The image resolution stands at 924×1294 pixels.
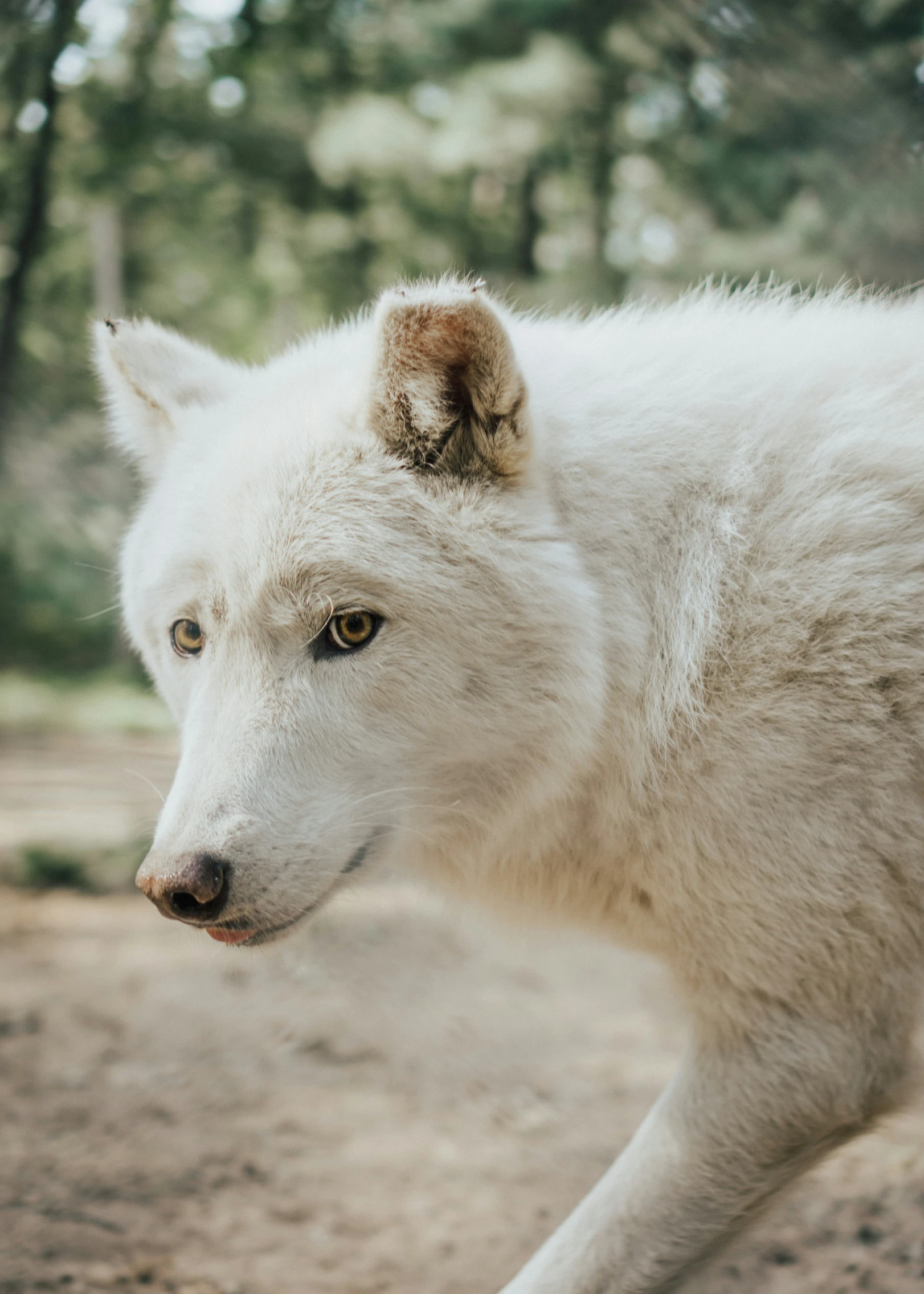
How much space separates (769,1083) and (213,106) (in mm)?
10970

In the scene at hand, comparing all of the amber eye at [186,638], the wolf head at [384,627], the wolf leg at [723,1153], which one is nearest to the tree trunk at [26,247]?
the amber eye at [186,638]

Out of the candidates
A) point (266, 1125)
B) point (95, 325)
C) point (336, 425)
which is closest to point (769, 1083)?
point (336, 425)

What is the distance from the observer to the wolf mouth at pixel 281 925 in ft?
6.55

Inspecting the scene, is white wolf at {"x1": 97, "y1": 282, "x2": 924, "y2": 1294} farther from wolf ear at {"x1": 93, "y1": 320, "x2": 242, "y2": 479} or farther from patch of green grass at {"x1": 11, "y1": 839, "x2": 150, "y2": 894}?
patch of green grass at {"x1": 11, "y1": 839, "x2": 150, "y2": 894}

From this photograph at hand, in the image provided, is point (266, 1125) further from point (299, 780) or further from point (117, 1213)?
point (299, 780)

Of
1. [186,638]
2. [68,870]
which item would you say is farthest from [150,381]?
[68,870]

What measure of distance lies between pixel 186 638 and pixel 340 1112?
90.0 inches

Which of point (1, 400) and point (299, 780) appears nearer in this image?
point (299, 780)

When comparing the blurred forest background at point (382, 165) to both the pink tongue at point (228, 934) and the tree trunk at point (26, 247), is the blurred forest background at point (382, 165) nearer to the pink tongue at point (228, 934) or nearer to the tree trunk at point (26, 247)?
the tree trunk at point (26, 247)

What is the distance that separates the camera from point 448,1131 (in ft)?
12.1

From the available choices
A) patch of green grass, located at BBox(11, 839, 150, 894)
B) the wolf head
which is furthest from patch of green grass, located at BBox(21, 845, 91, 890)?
the wolf head

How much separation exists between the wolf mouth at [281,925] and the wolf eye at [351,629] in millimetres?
409

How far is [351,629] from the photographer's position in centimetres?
211

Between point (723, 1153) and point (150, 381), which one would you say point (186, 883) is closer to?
point (723, 1153)
